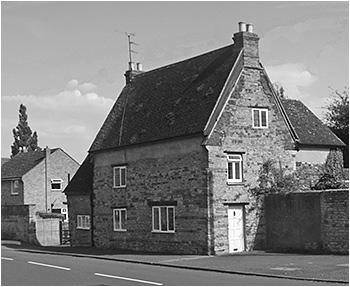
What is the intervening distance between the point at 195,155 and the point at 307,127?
42.5ft

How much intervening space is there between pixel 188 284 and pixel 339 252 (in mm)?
10256

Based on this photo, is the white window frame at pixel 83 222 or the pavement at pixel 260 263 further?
the white window frame at pixel 83 222

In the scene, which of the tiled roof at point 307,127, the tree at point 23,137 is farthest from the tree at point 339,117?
the tree at point 23,137

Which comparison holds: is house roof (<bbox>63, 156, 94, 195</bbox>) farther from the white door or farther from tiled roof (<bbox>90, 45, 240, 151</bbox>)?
the white door

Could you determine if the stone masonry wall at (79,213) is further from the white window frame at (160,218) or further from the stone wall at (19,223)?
the white window frame at (160,218)

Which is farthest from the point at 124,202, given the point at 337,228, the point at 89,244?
the point at 337,228

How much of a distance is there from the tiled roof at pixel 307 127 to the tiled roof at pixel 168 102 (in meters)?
8.44

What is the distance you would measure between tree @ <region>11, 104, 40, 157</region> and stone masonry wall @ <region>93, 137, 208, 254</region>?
58.1 metres

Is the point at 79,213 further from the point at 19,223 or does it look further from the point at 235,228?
the point at 235,228

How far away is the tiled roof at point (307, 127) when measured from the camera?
39.2m

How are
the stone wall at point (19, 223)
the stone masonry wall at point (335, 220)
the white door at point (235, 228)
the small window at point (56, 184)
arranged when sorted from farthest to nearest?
the small window at point (56, 184) < the stone wall at point (19, 223) < the white door at point (235, 228) < the stone masonry wall at point (335, 220)

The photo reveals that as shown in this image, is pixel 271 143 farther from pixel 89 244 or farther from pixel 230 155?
pixel 89 244

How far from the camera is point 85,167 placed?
136ft

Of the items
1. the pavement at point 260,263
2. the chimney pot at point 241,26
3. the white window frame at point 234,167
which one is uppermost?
the chimney pot at point 241,26
